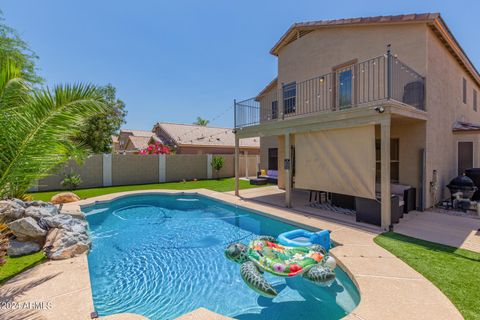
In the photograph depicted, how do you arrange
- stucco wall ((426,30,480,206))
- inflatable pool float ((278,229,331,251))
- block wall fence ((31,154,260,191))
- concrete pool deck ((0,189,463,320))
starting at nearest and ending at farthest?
1. concrete pool deck ((0,189,463,320))
2. inflatable pool float ((278,229,331,251))
3. stucco wall ((426,30,480,206))
4. block wall fence ((31,154,260,191))

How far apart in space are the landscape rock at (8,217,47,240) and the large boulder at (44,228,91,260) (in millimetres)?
263

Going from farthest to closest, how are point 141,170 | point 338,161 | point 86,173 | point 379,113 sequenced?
1. point 141,170
2. point 86,173
3. point 338,161
4. point 379,113

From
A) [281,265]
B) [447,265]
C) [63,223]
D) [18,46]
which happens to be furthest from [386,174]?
[18,46]

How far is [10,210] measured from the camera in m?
5.67

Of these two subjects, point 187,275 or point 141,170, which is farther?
point 141,170

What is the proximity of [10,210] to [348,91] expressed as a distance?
466 inches

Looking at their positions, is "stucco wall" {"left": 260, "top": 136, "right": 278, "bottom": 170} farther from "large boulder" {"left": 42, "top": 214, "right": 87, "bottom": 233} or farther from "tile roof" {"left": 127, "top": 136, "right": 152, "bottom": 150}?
"tile roof" {"left": 127, "top": 136, "right": 152, "bottom": 150}

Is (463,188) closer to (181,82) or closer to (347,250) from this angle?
(347,250)

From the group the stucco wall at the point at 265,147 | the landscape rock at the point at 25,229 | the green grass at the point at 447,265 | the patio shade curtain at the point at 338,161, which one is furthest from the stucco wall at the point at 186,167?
the green grass at the point at 447,265

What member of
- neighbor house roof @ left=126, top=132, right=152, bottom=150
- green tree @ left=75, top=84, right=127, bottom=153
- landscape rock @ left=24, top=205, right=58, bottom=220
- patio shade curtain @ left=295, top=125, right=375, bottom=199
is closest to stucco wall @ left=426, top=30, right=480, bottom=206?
patio shade curtain @ left=295, top=125, right=375, bottom=199

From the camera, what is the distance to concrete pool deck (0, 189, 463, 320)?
2.99m

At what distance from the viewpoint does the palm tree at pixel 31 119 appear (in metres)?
3.44

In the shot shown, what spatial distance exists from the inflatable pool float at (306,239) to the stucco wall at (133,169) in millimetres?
14682

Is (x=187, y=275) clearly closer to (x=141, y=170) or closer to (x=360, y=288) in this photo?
(x=360, y=288)
